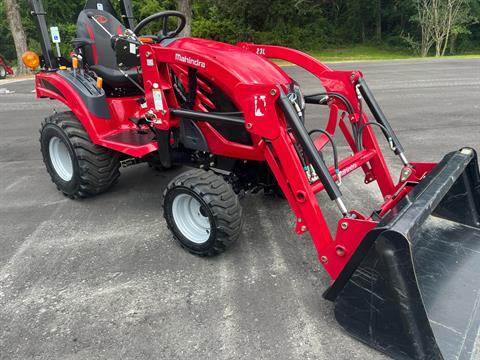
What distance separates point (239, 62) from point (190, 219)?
127 cm

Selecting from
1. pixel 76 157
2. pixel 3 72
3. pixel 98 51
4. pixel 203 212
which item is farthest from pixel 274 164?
pixel 3 72

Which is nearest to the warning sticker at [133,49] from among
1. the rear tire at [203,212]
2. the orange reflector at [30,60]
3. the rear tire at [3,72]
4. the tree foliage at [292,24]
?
the rear tire at [203,212]

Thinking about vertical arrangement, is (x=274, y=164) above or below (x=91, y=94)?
below

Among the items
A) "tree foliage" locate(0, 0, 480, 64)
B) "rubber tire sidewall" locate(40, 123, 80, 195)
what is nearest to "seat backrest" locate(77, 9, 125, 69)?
"rubber tire sidewall" locate(40, 123, 80, 195)

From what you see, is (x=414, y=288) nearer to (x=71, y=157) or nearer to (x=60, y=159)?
(x=71, y=157)

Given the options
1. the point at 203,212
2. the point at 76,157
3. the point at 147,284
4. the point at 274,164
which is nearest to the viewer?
the point at 274,164

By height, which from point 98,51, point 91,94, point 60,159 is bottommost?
point 60,159

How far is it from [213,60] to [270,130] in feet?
2.33

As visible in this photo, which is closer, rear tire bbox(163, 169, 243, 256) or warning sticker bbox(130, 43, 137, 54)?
rear tire bbox(163, 169, 243, 256)

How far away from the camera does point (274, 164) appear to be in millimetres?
2701

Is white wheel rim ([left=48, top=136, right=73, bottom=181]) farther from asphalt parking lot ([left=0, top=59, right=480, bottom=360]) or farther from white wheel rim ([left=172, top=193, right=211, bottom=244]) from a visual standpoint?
white wheel rim ([left=172, top=193, right=211, bottom=244])

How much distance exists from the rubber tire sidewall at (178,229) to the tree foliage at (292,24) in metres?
22.1

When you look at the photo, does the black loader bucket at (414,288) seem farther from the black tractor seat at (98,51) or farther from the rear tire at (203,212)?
the black tractor seat at (98,51)

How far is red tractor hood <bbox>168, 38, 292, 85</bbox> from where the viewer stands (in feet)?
9.42
